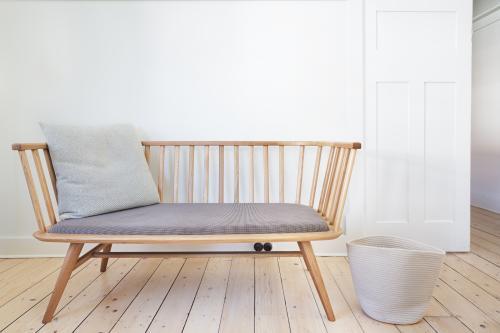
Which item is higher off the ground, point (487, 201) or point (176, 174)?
point (176, 174)

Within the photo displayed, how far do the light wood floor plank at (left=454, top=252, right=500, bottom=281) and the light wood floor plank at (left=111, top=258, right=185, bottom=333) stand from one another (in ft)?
5.26

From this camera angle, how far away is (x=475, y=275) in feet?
5.18

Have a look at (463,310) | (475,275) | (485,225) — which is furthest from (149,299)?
(485,225)

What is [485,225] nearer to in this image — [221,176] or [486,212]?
[486,212]

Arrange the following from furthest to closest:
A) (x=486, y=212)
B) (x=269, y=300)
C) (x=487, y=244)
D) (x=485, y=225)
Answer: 1. (x=486, y=212)
2. (x=485, y=225)
3. (x=487, y=244)
4. (x=269, y=300)

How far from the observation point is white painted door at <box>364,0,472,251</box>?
185 centimetres

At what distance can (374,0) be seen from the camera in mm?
1849

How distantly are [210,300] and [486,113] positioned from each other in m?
3.34

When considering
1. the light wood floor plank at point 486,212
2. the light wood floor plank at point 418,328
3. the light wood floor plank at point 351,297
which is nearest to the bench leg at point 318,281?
the light wood floor plank at point 351,297

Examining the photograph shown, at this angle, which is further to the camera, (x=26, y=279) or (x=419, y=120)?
(x=419, y=120)

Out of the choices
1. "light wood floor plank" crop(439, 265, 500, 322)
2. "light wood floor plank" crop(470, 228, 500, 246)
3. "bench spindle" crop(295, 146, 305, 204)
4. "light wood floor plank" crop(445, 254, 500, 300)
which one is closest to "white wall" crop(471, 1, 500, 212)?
"light wood floor plank" crop(470, 228, 500, 246)

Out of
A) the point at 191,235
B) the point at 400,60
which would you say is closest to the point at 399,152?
the point at 400,60

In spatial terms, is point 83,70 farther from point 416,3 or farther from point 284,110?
point 416,3

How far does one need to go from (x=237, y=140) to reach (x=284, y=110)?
334 mm
